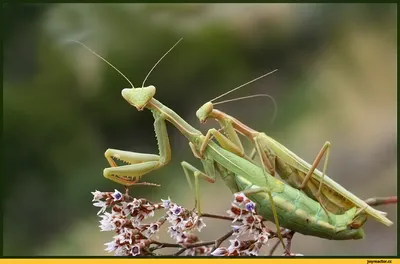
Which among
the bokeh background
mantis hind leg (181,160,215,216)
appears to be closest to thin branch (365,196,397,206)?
mantis hind leg (181,160,215,216)

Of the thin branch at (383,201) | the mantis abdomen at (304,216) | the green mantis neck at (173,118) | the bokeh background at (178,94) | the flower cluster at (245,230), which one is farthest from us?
the bokeh background at (178,94)

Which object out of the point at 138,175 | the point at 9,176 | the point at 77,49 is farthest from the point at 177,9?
the point at 9,176

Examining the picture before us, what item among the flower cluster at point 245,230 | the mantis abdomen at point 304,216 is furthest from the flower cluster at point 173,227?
the mantis abdomen at point 304,216

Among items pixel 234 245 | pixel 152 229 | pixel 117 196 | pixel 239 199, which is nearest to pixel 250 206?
pixel 239 199

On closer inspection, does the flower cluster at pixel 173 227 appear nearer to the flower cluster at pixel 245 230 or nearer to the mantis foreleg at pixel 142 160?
the flower cluster at pixel 245 230

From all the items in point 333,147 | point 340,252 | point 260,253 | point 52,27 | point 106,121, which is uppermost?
point 52,27

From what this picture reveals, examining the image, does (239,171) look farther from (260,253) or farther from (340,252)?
(340,252)

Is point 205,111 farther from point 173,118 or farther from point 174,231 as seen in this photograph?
point 174,231
